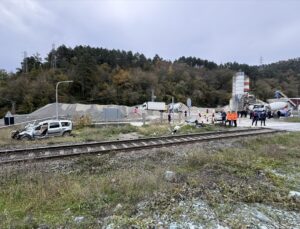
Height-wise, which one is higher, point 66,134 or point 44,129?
point 44,129

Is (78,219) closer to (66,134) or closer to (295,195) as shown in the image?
(295,195)

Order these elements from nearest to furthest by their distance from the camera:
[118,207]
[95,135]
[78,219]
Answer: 1. [78,219]
2. [118,207]
3. [95,135]

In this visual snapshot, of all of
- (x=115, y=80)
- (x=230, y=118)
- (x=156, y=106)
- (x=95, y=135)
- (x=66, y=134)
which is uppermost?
(x=115, y=80)

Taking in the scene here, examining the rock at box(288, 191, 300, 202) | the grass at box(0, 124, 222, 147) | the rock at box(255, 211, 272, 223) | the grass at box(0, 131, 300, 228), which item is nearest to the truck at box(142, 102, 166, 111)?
the grass at box(0, 124, 222, 147)

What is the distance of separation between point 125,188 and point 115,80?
83.5 metres

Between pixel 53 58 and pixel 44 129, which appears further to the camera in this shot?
pixel 53 58

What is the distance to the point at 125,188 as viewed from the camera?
6.13m

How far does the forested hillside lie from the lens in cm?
6925

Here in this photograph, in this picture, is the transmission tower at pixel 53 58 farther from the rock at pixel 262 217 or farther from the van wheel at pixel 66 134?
the rock at pixel 262 217

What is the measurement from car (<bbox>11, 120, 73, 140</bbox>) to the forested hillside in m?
50.0

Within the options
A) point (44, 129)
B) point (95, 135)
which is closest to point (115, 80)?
point (44, 129)

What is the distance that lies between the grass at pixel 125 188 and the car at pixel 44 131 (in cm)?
1170

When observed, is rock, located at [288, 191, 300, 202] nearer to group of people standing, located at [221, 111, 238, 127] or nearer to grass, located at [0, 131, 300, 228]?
grass, located at [0, 131, 300, 228]

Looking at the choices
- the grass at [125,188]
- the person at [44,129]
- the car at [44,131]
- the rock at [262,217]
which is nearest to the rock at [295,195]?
the grass at [125,188]
